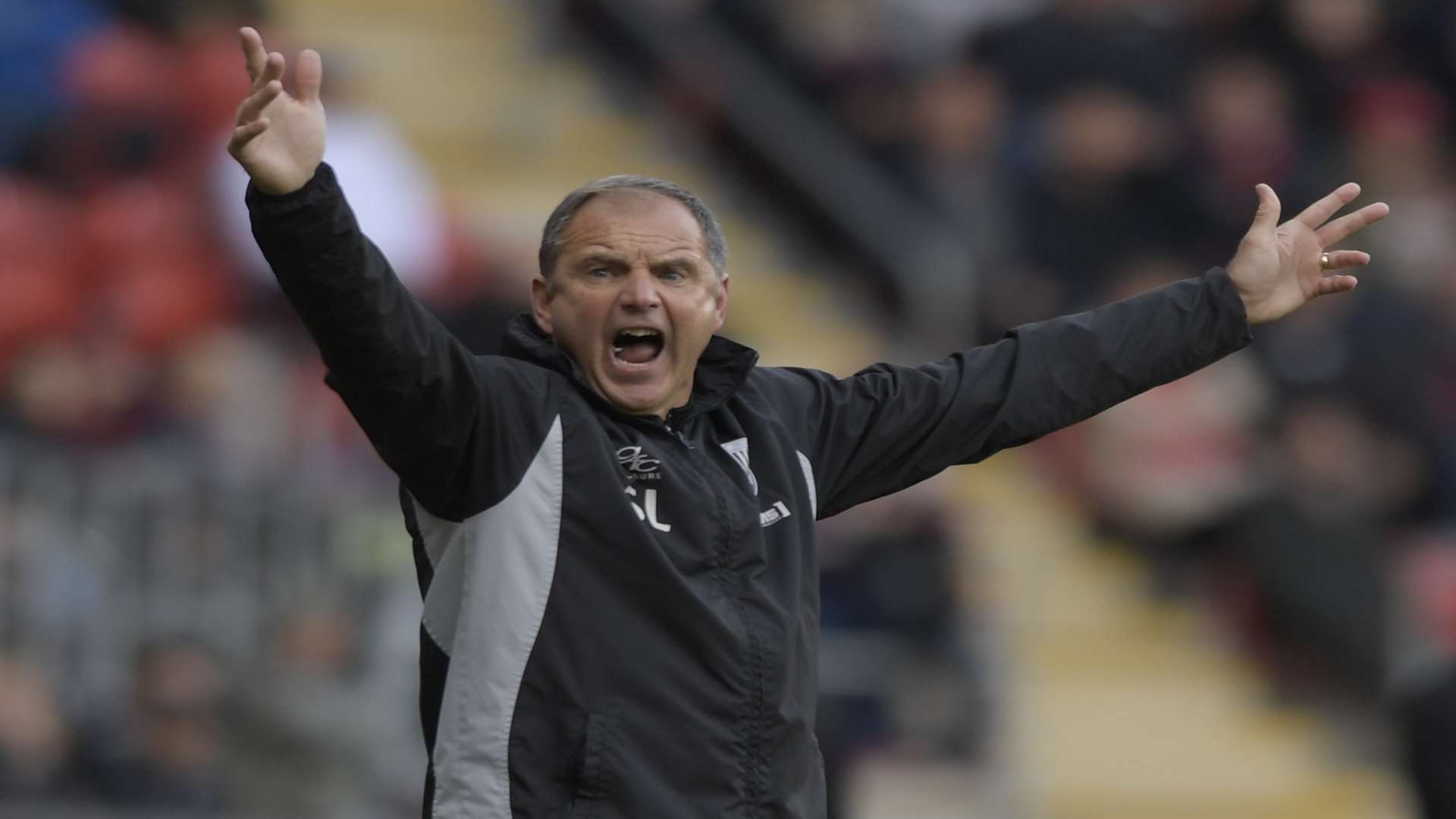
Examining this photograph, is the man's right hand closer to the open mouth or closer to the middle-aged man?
the middle-aged man

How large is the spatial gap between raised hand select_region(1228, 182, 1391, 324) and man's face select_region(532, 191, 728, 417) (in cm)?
105

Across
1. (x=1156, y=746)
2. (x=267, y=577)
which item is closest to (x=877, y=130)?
(x=1156, y=746)

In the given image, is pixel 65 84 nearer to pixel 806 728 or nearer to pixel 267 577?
pixel 267 577

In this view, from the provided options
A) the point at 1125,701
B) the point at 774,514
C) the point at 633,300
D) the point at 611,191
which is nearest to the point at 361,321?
the point at 633,300

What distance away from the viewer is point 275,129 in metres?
3.62

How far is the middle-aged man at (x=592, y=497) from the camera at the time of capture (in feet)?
12.0

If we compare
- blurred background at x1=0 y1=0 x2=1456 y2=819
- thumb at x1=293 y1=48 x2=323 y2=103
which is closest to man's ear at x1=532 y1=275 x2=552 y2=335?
thumb at x1=293 y1=48 x2=323 y2=103

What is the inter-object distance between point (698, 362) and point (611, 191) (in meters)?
0.31

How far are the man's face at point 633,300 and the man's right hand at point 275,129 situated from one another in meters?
0.61

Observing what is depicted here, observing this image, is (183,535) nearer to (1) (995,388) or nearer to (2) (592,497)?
(1) (995,388)

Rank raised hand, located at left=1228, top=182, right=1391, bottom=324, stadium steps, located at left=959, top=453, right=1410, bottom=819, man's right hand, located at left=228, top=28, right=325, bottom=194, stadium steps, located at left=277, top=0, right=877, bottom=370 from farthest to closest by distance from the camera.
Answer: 1. stadium steps, located at left=277, top=0, right=877, bottom=370
2. stadium steps, located at left=959, top=453, right=1410, bottom=819
3. raised hand, located at left=1228, top=182, right=1391, bottom=324
4. man's right hand, located at left=228, top=28, right=325, bottom=194

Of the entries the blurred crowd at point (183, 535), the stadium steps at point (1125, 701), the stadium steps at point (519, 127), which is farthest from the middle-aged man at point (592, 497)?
the stadium steps at point (519, 127)

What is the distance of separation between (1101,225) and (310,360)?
3.48m

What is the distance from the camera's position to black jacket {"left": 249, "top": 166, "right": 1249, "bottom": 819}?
3.67m
